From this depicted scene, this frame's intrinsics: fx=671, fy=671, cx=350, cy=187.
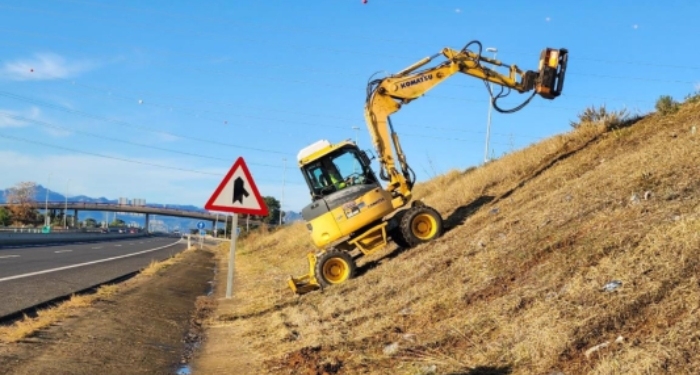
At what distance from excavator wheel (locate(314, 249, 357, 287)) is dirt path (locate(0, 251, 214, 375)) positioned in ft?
8.80

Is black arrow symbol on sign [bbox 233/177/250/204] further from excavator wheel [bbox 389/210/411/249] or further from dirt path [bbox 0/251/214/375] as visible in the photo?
excavator wheel [bbox 389/210/411/249]

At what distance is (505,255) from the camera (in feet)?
28.7

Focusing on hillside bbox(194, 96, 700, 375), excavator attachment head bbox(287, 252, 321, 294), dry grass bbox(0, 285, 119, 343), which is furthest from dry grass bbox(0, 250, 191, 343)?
excavator attachment head bbox(287, 252, 321, 294)

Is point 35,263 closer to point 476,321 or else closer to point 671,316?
point 476,321

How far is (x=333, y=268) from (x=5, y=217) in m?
128

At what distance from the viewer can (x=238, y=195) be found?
11945 mm

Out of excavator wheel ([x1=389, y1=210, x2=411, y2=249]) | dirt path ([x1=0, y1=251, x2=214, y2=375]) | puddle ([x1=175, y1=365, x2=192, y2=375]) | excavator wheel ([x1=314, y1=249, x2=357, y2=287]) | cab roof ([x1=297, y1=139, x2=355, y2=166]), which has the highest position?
cab roof ([x1=297, y1=139, x2=355, y2=166])

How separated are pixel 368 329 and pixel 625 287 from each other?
3098mm

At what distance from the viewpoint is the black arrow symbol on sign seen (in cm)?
1191

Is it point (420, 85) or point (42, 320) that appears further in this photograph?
point (420, 85)

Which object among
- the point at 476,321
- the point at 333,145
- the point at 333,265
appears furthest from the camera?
the point at 333,145

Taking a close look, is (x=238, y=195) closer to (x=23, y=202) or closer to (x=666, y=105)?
(x=666, y=105)

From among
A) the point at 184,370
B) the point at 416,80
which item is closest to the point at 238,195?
the point at 184,370

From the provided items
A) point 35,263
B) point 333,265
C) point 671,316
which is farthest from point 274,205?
point 671,316
